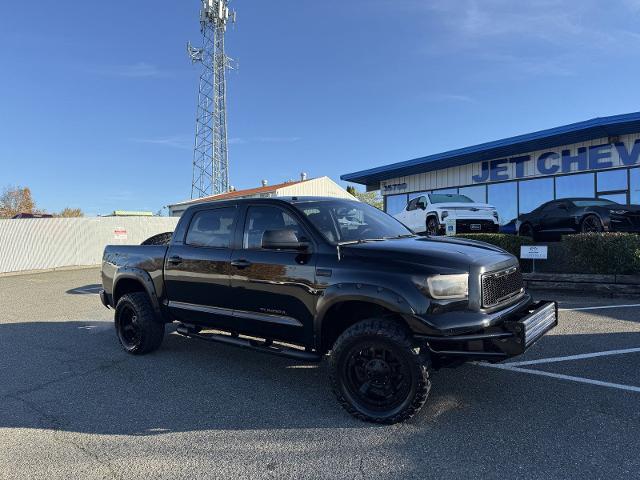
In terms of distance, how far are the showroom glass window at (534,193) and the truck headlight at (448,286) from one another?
1423 centimetres

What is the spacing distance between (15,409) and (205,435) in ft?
6.39

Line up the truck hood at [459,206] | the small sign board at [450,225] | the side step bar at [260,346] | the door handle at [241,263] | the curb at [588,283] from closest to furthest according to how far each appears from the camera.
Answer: the side step bar at [260,346]
the door handle at [241,263]
the curb at [588,283]
the small sign board at [450,225]
the truck hood at [459,206]

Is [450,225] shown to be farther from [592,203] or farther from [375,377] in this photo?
[375,377]

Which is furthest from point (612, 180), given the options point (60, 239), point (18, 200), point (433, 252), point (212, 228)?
point (18, 200)

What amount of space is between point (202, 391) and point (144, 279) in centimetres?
188

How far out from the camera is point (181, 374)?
16.8 feet

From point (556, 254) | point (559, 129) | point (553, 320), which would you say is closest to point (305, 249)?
point (553, 320)

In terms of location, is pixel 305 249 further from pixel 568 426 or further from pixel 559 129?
pixel 559 129

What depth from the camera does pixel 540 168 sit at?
16.4 m

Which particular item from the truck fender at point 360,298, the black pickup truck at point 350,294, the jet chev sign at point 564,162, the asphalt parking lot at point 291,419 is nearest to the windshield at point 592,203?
the jet chev sign at point 564,162

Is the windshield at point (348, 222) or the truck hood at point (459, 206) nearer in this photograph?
the windshield at point (348, 222)

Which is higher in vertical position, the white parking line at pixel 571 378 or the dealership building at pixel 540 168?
the dealership building at pixel 540 168

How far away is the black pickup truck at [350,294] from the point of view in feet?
11.7

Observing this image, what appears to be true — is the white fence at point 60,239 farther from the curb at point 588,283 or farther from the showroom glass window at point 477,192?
the curb at point 588,283
